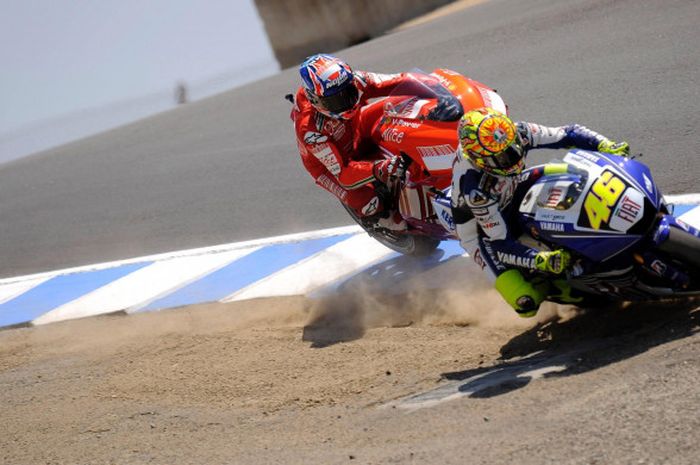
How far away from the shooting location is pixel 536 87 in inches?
409

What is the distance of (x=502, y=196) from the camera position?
5.68 meters

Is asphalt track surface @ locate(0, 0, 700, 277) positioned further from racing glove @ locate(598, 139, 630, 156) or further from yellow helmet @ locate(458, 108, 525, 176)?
yellow helmet @ locate(458, 108, 525, 176)

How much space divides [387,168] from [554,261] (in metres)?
2.00

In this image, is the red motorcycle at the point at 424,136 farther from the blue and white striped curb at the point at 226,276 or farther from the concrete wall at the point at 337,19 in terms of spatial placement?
the concrete wall at the point at 337,19

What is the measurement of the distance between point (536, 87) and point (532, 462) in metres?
6.96

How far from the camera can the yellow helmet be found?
17.7ft

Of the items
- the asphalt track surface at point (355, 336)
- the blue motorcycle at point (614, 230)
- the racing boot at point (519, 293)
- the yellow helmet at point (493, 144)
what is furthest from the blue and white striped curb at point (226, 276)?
the yellow helmet at point (493, 144)

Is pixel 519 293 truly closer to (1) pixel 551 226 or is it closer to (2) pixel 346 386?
(1) pixel 551 226

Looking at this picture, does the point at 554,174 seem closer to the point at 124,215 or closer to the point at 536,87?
the point at 536,87

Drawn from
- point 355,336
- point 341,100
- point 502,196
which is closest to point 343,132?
point 341,100

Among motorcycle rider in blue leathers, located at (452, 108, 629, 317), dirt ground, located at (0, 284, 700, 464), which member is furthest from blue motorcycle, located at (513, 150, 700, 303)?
dirt ground, located at (0, 284, 700, 464)

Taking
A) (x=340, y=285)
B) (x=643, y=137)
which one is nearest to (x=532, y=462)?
(x=340, y=285)

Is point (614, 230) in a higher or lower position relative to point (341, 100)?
lower

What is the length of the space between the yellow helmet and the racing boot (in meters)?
0.60
